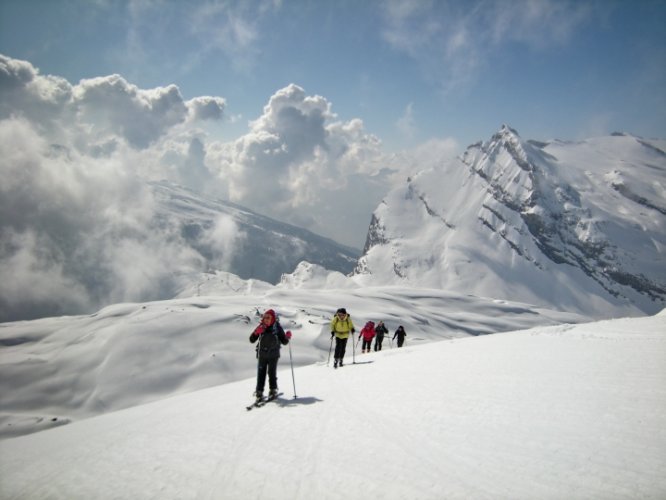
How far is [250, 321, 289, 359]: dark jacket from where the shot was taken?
10.3 meters

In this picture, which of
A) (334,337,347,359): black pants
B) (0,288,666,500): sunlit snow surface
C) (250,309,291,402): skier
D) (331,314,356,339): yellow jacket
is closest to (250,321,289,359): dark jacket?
(250,309,291,402): skier

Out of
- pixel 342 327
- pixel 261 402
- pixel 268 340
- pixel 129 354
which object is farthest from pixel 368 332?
pixel 129 354

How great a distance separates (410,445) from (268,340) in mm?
5513

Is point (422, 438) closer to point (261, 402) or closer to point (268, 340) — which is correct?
point (261, 402)

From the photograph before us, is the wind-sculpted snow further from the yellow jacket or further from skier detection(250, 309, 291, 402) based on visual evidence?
skier detection(250, 309, 291, 402)

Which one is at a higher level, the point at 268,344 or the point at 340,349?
the point at 268,344

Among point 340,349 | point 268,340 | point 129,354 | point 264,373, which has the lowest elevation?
point 129,354

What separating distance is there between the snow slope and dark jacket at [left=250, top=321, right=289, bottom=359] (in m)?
1.36

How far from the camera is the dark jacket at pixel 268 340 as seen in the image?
10.3m

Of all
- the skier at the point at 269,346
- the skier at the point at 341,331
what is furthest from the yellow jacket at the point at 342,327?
the skier at the point at 269,346

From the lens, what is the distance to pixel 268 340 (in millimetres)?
10375

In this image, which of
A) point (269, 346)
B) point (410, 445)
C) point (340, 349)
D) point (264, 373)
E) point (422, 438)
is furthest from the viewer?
point (340, 349)

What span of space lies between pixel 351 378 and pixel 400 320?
10312 cm

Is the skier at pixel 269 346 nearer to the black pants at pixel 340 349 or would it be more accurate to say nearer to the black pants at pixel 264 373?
the black pants at pixel 264 373
